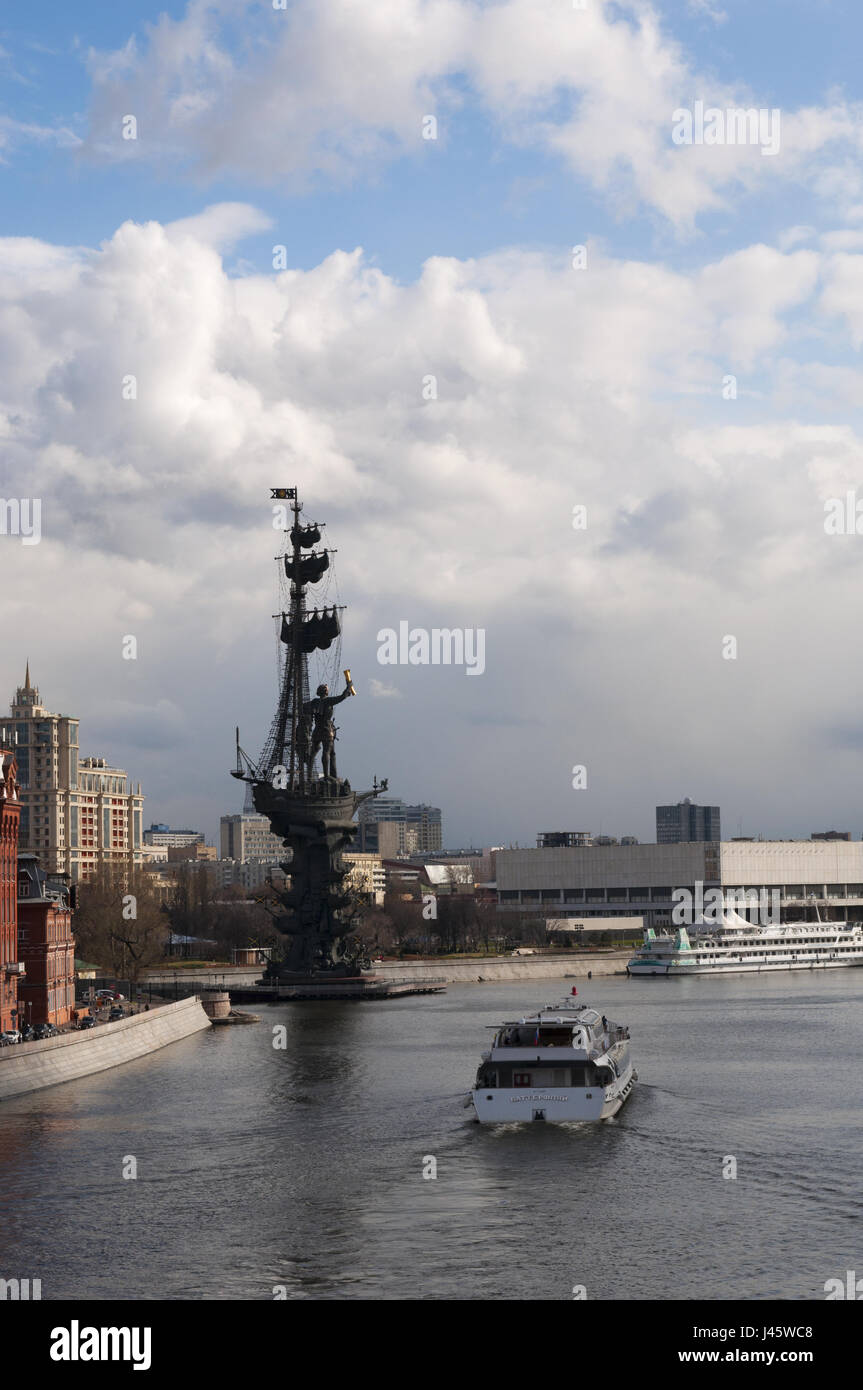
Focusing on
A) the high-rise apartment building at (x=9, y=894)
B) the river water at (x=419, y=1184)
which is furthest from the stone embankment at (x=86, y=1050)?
the high-rise apartment building at (x=9, y=894)

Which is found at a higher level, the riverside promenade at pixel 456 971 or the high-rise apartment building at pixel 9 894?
the high-rise apartment building at pixel 9 894

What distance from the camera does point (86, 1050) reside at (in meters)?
64.4

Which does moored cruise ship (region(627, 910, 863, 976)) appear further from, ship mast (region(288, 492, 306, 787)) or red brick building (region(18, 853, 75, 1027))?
red brick building (region(18, 853, 75, 1027))

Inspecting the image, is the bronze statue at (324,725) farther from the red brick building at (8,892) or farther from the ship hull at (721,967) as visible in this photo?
the red brick building at (8,892)

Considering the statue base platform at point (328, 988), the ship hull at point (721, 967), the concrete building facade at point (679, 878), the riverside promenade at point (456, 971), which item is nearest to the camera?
A: the statue base platform at point (328, 988)

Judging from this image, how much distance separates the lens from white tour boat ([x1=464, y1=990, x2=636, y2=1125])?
5025 centimetres

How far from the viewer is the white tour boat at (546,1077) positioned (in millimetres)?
50250

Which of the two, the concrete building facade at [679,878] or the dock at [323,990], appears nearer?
the dock at [323,990]

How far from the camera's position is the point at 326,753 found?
122750 millimetres

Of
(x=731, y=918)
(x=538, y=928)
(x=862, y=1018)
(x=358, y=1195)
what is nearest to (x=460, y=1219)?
(x=358, y=1195)

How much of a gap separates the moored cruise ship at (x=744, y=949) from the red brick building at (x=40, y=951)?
7883cm

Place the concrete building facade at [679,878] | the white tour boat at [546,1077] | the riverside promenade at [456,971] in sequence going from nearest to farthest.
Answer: the white tour boat at [546,1077]
the riverside promenade at [456,971]
the concrete building facade at [679,878]

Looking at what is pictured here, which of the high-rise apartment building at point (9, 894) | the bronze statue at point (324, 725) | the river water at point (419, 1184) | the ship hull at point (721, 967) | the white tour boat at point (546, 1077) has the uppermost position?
the bronze statue at point (324, 725)
